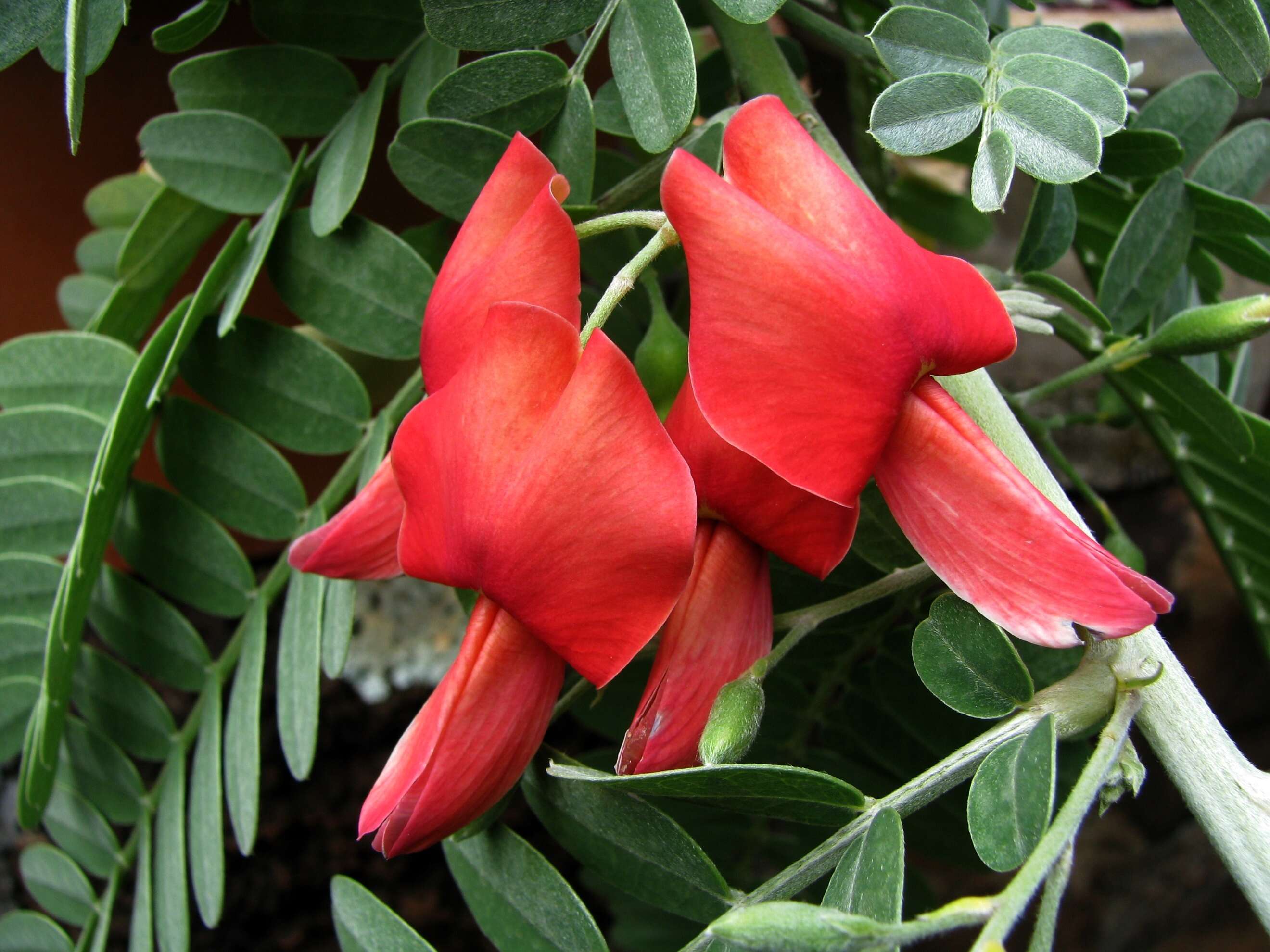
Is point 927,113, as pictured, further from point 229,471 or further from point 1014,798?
point 229,471

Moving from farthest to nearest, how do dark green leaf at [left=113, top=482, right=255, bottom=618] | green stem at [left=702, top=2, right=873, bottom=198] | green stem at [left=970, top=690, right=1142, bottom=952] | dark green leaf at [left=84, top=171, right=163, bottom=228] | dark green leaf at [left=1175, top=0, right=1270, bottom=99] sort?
dark green leaf at [left=84, top=171, right=163, bottom=228] → dark green leaf at [left=113, top=482, right=255, bottom=618] → green stem at [left=702, top=2, right=873, bottom=198] → dark green leaf at [left=1175, top=0, right=1270, bottom=99] → green stem at [left=970, top=690, right=1142, bottom=952]

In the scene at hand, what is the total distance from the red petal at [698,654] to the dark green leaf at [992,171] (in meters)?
0.15

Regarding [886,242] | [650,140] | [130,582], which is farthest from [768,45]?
[130,582]

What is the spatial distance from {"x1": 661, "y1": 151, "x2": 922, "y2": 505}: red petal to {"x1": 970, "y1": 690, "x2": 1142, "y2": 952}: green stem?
13cm

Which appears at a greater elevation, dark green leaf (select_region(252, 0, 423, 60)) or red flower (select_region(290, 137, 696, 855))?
dark green leaf (select_region(252, 0, 423, 60))

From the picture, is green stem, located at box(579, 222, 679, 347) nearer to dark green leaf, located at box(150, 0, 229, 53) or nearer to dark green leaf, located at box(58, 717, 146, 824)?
dark green leaf, located at box(150, 0, 229, 53)

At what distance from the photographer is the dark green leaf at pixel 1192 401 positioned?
470 millimetres

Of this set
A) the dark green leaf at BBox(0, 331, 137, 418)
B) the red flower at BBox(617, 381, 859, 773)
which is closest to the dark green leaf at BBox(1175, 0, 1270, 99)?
the red flower at BBox(617, 381, 859, 773)

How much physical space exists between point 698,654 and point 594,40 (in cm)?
29

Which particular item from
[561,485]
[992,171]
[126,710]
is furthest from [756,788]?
[126,710]

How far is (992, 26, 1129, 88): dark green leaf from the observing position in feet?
1.30

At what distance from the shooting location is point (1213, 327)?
0.40 meters

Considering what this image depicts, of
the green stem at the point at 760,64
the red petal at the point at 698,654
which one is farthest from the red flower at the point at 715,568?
the green stem at the point at 760,64

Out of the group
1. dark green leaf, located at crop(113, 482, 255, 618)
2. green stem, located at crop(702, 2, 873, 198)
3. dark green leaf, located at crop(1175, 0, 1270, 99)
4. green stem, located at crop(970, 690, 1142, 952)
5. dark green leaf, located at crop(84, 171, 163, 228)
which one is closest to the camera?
green stem, located at crop(970, 690, 1142, 952)
